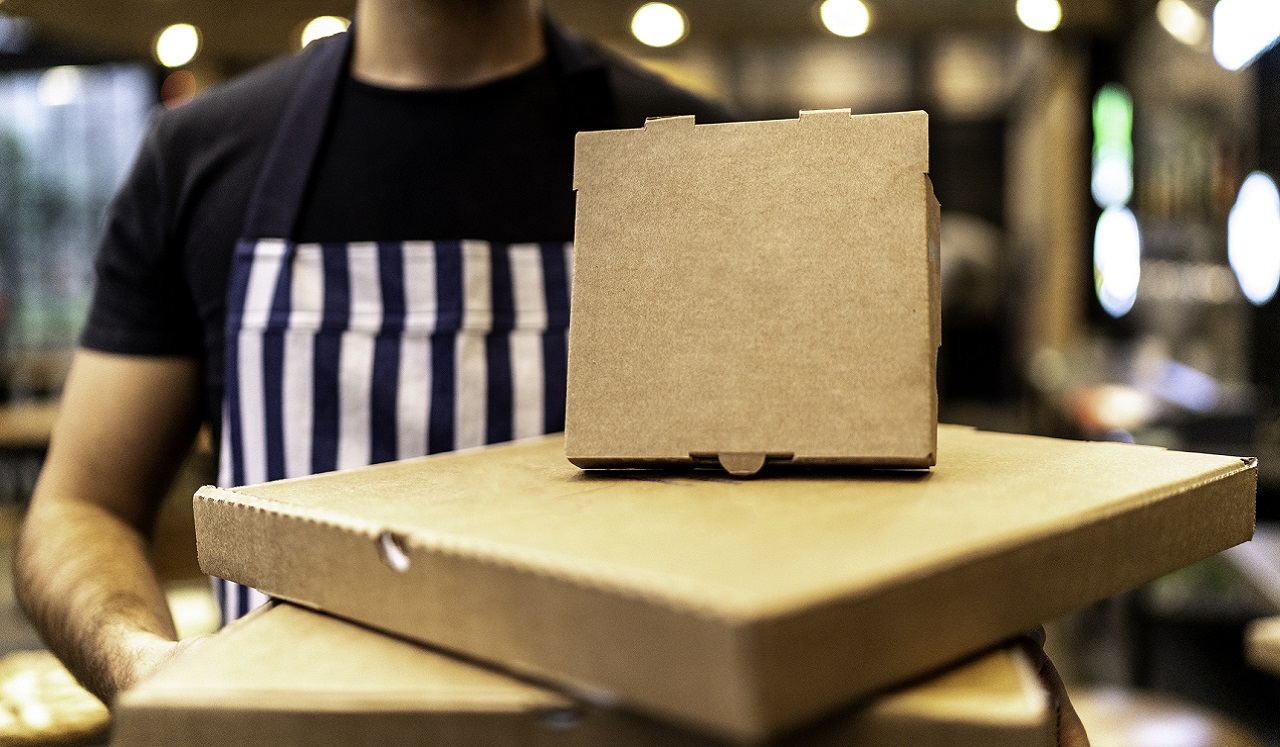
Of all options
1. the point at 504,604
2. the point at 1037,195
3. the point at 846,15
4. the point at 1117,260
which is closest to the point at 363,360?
the point at 504,604

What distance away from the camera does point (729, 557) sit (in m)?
0.51

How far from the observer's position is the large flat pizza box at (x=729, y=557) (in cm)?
47

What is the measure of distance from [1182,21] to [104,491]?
194 inches

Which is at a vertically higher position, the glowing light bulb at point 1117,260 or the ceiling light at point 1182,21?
the ceiling light at point 1182,21

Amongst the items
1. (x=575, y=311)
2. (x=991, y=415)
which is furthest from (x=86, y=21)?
(x=991, y=415)

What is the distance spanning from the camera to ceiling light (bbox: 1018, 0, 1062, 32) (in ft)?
15.0

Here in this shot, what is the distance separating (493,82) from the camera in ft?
4.30

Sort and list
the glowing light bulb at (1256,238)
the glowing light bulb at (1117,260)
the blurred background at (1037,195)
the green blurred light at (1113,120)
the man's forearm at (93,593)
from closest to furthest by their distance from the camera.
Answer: the man's forearm at (93,593) → the glowing light bulb at (1256,238) → the blurred background at (1037,195) → the glowing light bulb at (1117,260) → the green blurred light at (1113,120)

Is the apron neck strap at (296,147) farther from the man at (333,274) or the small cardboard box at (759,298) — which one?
the small cardboard box at (759,298)

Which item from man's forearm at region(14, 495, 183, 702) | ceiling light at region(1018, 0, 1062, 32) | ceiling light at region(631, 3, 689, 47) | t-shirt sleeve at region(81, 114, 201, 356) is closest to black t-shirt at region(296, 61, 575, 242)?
t-shirt sleeve at region(81, 114, 201, 356)

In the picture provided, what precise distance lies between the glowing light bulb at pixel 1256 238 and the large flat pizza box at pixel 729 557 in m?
3.09

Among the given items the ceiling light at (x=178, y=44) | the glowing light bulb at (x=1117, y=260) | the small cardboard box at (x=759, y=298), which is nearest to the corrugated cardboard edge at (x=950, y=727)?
the small cardboard box at (x=759, y=298)

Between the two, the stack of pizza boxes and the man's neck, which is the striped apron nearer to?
the man's neck

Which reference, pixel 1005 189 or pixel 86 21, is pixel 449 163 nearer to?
pixel 86 21
